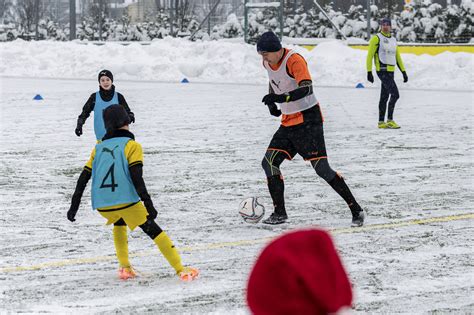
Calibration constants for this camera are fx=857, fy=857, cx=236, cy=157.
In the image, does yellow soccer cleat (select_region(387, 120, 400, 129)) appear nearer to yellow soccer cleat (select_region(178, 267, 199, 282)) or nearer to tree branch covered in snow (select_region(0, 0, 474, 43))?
yellow soccer cleat (select_region(178, 267, 199, 282))

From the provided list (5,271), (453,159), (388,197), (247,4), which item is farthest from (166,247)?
(247,4)

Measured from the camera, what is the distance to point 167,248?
5473mm

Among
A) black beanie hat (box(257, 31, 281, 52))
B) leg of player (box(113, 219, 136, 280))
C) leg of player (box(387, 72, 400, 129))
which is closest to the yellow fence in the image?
leg of player (box(387, 72, 400, 129))

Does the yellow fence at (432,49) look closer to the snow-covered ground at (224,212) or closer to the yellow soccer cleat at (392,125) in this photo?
the snow-covered ground at (224,212)

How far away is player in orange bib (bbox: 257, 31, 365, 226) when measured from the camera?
7.05m

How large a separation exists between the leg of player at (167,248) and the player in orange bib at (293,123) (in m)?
1.89

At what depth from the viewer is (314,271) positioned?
4.50 ft

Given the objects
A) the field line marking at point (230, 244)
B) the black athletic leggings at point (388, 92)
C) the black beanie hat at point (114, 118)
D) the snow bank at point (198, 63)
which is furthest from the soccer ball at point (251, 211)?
the snow bank at point (198, 63)

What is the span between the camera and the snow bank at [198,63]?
2503 cm

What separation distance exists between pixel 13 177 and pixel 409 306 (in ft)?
20.2

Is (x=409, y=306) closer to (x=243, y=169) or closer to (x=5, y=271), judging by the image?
(x=5, y=271)

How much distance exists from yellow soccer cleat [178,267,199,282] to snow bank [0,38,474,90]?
19.1 metres

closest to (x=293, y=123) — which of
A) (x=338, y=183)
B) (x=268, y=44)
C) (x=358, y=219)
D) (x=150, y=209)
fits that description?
(x=338, y=183)

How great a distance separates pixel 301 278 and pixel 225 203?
7.06m
